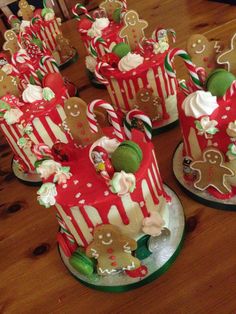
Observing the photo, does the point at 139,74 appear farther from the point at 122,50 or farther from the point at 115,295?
the point at 115,295

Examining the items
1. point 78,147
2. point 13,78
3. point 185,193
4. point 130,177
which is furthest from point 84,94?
point 130,177

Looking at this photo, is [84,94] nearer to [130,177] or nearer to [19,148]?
[19,148]

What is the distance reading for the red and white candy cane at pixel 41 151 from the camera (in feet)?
3.70

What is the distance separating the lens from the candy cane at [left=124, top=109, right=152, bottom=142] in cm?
105

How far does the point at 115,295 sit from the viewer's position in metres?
1.08

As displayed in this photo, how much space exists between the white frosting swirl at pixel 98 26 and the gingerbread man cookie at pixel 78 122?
2.49 ft

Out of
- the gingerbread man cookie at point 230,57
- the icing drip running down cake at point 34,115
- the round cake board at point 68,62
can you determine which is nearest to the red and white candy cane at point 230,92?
the gingerbread man cookie at point 230,57

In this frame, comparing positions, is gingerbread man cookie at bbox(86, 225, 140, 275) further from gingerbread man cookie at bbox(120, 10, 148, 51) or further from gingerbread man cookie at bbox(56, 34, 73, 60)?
gingerbread man cookie at bbox(56, 34, 73, 60)

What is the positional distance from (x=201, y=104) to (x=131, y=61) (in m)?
0.45

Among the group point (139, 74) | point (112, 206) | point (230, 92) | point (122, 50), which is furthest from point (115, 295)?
point (122, 50)

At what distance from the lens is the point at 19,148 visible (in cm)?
152

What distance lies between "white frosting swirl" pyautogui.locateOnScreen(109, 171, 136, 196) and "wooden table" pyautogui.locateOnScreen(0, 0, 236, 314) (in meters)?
0.29

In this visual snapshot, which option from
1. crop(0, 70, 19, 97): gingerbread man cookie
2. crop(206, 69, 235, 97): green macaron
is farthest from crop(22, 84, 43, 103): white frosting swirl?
crop(206, 69, 235, 97): green macaron

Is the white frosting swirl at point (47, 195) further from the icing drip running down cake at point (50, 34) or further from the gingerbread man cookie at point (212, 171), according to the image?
the icing drip running down cake at point (50, 34)
